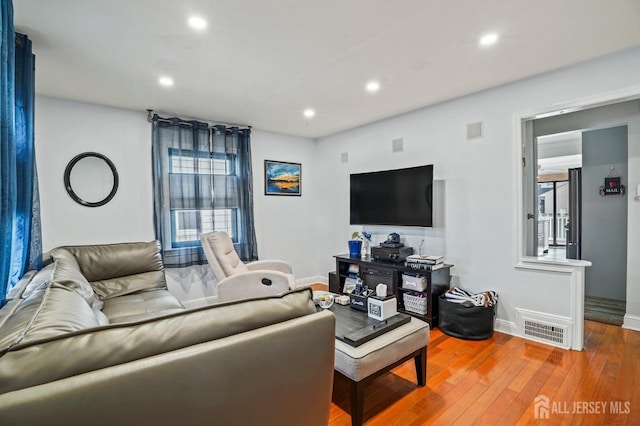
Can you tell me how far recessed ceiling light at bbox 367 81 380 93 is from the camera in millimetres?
3006

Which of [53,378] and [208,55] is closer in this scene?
[53,378]

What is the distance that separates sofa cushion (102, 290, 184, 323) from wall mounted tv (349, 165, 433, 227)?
2.55 meters

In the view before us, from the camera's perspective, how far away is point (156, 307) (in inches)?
101

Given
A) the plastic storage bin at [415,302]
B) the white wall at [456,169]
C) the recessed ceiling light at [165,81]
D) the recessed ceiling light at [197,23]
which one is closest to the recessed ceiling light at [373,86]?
the white wall at [456,169]

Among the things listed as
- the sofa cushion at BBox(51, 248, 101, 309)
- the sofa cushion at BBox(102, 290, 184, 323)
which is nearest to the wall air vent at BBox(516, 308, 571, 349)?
the sofa cushion at BBox(102, 290, 184, 323)

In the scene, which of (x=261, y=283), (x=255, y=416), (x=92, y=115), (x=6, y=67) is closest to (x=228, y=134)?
(x=92, y=115)

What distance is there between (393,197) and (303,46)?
2189mm

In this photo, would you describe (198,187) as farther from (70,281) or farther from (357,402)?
(357,402)

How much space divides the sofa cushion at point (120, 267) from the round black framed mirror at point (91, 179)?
0.67 meters

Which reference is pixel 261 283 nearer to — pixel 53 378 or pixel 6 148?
pixel 6 148

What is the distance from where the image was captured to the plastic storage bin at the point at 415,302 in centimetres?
333

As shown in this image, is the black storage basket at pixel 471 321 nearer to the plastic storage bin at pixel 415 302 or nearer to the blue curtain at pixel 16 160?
the plastic storage bin at pixel 415 302

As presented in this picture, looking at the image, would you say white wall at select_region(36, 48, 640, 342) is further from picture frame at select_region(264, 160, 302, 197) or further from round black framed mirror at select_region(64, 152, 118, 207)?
picture frame at select_region(264, 160, 302, 197)

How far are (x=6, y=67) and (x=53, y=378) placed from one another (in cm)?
152
